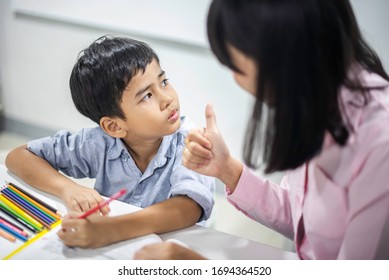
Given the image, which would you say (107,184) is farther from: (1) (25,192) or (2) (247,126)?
(2) (247,126)

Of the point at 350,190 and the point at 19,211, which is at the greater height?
the point at 350,190

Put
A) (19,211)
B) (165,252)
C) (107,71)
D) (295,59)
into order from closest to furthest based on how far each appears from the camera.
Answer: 1. (295,59)
2. (165,252)
3. (19,211)
4. (107,71)

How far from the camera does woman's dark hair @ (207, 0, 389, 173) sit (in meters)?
0.49

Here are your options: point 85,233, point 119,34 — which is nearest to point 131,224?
point 85,233

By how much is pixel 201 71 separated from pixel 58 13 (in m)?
0.70

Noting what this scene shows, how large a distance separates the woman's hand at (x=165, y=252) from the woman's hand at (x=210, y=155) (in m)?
0.17

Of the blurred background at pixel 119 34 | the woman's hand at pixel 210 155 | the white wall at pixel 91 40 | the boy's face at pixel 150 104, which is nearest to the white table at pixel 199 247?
the woman's hand at pixel 210 155

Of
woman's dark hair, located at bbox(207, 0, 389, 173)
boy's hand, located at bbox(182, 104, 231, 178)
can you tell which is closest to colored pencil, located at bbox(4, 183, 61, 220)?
boy's hand, located at bbox(182, 104, 231, 178)

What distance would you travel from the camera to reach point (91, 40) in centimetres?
188

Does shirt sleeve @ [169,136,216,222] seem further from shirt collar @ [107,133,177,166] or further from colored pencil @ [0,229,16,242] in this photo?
colored pencil @ [0,229,16,242]

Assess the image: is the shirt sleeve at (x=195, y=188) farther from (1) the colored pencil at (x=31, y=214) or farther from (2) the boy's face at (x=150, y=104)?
(1) the colored pencil at (x=31, y=214)

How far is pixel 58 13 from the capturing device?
1879 mm

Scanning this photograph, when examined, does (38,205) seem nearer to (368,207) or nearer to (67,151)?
(67,151)

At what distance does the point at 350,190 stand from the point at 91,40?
153 centimetres
